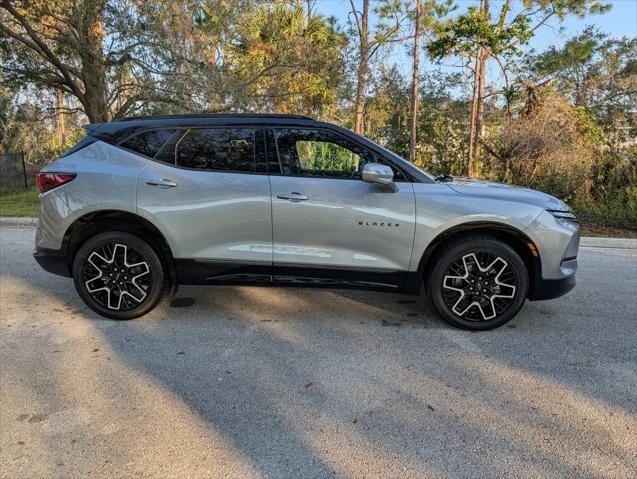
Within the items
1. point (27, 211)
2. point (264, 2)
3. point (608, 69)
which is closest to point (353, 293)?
point (27, 211)

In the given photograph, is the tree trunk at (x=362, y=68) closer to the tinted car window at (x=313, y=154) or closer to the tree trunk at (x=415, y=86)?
the tree trunk at (x=415, y=86)

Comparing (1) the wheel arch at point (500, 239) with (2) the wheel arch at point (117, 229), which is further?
(2) the wheel arch at point (117, 229)

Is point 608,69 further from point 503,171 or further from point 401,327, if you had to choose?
point 401,327

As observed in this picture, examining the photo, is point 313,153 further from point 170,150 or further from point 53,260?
point 53,260

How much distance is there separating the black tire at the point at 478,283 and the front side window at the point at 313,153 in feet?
3.56

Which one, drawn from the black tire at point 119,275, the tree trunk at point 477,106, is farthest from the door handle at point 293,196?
the tree trunk at point 477,106

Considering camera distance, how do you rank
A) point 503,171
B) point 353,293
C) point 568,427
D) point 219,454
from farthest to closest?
point 503,171, point 353,293, point 568,427, point 219,454

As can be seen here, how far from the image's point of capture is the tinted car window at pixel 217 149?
13.5 feet

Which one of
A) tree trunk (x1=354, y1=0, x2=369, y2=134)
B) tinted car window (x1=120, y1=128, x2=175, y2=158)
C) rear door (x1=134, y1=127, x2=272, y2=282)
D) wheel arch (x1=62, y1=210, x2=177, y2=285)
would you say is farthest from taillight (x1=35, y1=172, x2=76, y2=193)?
tree trunk (x1=354, y1=0, x2=369, y2=134)

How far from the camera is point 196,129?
13.8 feet

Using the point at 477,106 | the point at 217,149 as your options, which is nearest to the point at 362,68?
the point at 477,106

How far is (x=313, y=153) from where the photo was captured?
14.2 feet

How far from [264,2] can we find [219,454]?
45.9ft

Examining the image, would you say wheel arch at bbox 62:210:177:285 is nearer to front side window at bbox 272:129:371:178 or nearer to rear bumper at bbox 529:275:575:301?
front side window at bbox 272:129:371:178
